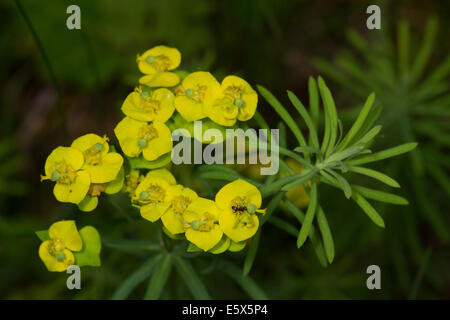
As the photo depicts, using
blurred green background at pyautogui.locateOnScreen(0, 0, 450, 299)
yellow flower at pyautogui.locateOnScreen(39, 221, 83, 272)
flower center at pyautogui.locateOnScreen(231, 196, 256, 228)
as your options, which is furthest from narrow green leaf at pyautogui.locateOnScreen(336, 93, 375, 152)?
yellow flower at pyautogui.locateOnScreen(39, 221, 83, 272)

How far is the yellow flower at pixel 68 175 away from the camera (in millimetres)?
1638

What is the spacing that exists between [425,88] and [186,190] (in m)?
2.13

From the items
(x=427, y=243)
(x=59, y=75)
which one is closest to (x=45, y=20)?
(x=59, y=75)

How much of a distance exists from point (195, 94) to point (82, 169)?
46 cm

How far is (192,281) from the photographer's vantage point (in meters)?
1.94

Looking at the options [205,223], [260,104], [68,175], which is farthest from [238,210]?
[260,104]

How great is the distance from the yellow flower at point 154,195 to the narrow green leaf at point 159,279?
373 millimetres

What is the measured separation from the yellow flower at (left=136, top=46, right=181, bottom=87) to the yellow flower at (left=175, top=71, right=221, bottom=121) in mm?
70

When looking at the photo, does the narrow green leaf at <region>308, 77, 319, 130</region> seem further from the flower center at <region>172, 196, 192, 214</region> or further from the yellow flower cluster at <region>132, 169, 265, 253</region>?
the flower center at <region>172, 196, 192, 214</region>

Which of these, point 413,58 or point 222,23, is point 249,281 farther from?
point 413,58

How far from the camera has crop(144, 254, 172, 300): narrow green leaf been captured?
1894mm

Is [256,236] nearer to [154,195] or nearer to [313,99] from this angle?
[154,195]
